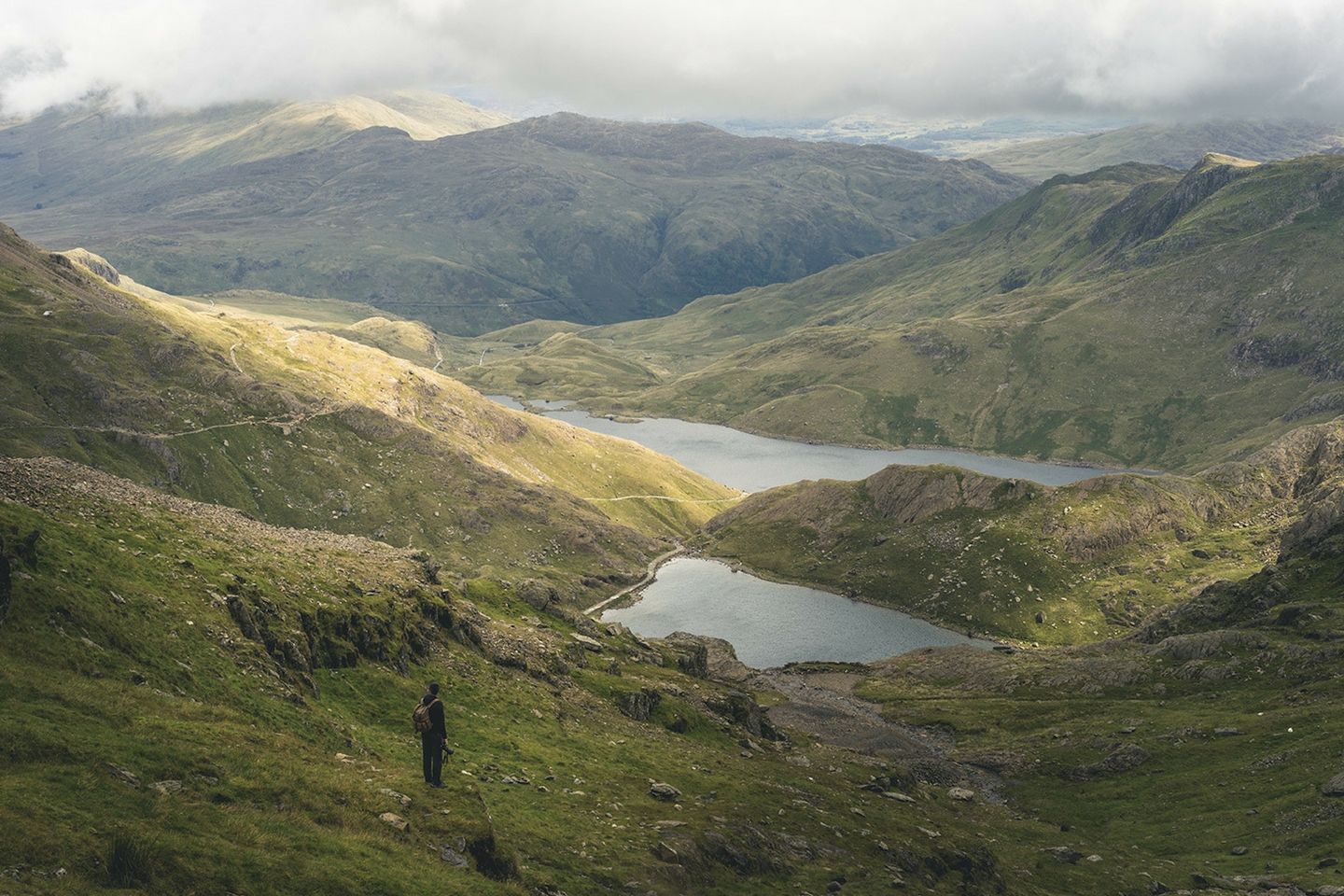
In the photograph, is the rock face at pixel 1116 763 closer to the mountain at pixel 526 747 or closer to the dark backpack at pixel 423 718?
the mountain at pixel 526 747

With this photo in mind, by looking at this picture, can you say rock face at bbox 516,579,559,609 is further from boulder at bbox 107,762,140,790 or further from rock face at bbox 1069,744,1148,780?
boulder at bbox 107,762,140,790

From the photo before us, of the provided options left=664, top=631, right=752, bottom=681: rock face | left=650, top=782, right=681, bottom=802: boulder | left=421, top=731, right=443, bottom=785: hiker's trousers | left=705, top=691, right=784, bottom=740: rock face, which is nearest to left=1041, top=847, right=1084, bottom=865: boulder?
left=705, top=691, right=784, bottom=740: rock face

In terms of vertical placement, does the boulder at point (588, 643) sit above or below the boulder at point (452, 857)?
below

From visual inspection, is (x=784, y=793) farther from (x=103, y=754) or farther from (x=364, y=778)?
(x=103, y=754)

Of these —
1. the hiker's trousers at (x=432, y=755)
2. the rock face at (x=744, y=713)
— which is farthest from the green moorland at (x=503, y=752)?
the hiker's trousers at (x=432, y=755)

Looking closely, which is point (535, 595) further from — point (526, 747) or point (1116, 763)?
point (1116, 763)

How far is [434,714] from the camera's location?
44.6 m

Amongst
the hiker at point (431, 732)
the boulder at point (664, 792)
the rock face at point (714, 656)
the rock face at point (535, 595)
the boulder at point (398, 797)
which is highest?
the hiker at point (431, 732)

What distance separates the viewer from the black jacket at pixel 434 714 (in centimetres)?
4431

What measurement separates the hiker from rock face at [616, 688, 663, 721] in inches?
1970

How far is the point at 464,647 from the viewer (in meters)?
88.9

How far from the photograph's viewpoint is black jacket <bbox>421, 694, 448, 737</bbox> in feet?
145

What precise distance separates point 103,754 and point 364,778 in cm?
1114

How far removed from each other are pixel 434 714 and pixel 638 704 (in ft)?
179
